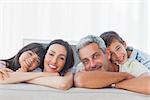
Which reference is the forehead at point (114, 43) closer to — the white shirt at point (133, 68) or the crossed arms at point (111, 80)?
the white shirt at point (133, 68)

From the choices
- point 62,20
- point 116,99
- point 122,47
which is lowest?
point 116,99

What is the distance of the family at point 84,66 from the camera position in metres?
0.96

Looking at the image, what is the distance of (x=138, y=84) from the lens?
92cm

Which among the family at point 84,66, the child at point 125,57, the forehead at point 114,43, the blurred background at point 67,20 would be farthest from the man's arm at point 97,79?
the blurred background at point 67,20

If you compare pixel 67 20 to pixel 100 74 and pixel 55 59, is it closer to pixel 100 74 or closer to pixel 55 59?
pixel 55 59

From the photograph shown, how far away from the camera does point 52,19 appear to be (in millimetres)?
1590

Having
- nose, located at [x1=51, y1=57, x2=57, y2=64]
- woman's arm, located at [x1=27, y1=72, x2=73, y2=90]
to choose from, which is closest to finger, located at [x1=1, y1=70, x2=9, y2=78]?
woman's arm, located at [x1=27, y1=72, x2=73, y2=90]

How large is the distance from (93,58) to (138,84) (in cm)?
27

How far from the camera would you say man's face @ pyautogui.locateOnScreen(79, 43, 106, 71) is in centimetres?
112

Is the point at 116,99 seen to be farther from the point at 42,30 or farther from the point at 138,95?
the point at 42,30

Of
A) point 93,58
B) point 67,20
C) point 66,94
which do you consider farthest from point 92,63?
point 67,20

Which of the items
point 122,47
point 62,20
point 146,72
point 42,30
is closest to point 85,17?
point 62,20

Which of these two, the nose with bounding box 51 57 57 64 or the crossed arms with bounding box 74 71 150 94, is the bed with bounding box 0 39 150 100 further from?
the nose with bounding box 51 57 57 64

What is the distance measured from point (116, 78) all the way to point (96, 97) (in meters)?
0.12
